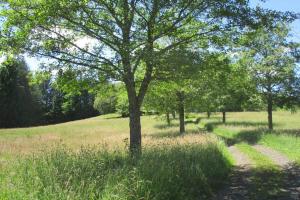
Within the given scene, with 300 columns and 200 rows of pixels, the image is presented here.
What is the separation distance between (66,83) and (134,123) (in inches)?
115

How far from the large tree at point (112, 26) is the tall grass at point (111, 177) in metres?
2.45

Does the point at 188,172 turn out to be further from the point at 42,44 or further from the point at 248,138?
the point at 248,138

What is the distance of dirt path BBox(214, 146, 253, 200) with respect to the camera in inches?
451

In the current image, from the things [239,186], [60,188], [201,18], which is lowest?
[239,186]

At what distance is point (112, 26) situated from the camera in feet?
47.1

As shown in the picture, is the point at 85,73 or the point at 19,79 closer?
the point at 85,73

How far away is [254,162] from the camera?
1784 cm

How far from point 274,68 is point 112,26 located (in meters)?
18.1

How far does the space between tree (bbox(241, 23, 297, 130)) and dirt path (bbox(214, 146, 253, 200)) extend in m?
12.8

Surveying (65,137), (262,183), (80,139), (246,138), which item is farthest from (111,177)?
(65,137)

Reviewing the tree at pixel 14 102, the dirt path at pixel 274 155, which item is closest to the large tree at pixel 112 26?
the dirt path at pixel 274 155

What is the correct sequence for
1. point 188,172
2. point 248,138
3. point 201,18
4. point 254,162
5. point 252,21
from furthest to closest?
point 248,138 < point 254,162 < point 201,18 < point 252,21 < point 188,172

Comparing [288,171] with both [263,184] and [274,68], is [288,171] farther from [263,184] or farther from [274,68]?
[274,68]

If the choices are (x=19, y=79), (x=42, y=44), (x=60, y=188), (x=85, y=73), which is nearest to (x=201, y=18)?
(x=85, y=73)
